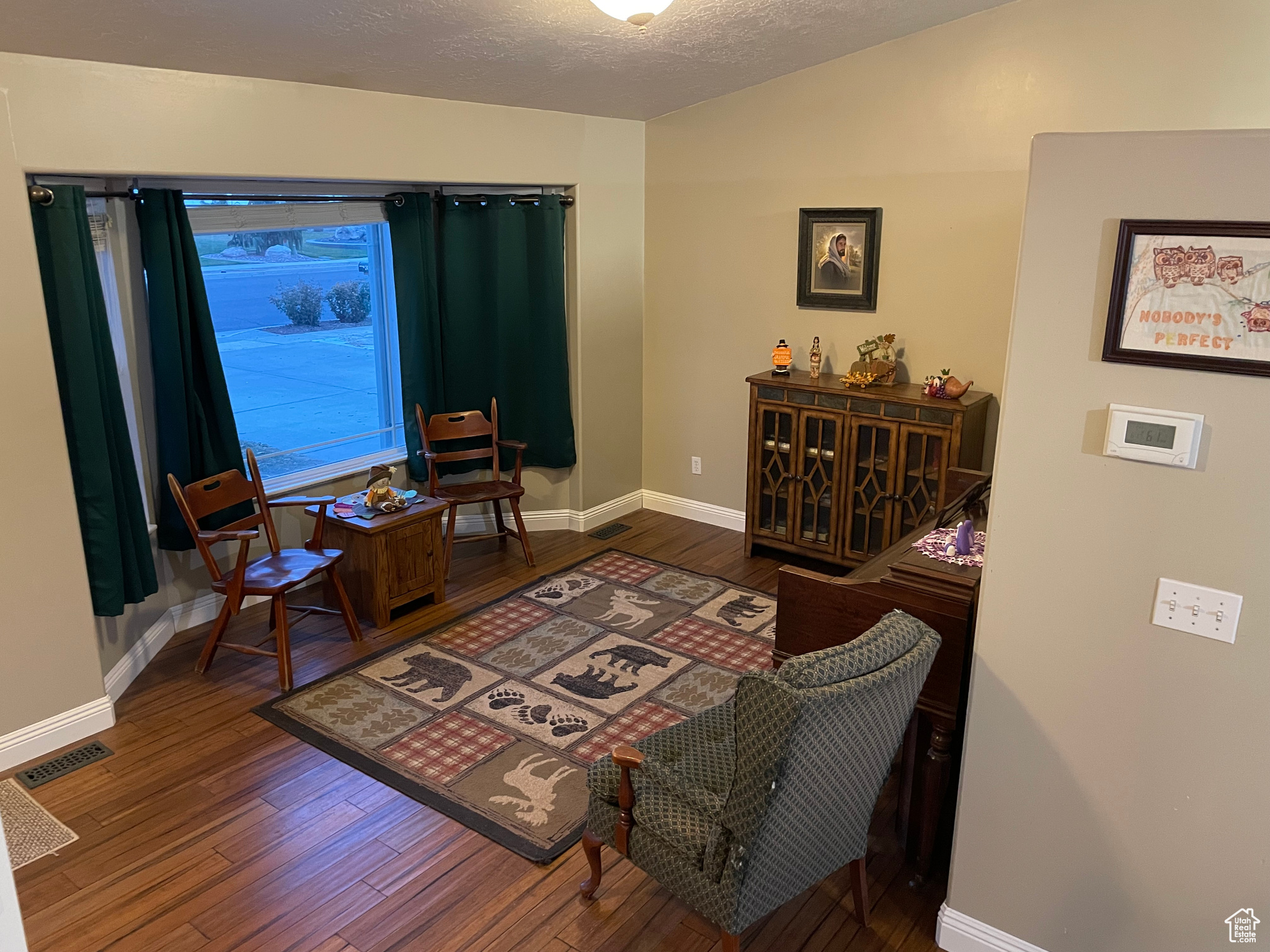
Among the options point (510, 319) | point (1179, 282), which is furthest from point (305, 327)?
point (1179, 282)

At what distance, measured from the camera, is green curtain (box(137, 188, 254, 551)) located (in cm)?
406

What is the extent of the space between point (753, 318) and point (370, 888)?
364 centimetres

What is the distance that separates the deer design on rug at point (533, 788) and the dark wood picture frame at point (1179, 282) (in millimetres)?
2213

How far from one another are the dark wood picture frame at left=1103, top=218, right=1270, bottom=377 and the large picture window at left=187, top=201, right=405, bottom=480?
3855 millimetres

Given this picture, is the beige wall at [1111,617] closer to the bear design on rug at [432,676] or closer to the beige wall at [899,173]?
the bear design on rug at [432,676]

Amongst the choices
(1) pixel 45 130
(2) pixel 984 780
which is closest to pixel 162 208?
(1) pixel 45 130

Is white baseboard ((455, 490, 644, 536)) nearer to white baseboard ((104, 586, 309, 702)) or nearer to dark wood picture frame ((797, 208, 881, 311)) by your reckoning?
white baseboard ((104, 586, 309, 702))

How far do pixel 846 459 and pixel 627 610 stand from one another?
1331mm

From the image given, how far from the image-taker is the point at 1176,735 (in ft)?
7.02

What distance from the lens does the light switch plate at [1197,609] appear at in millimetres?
2012

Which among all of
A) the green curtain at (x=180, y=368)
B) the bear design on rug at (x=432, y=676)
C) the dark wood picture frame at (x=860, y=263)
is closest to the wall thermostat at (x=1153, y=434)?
the bear design on rug at (x=432, y=676)

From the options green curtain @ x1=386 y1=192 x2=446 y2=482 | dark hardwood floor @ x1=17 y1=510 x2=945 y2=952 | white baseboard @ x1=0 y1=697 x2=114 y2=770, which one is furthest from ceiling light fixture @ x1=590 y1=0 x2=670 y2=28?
white baseboard @ x1=0 y1=697 x2=114 y2=770

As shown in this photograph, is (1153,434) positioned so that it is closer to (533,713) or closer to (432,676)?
(533,713)

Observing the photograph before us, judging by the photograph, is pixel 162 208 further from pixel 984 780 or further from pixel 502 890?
pixel 984 780
